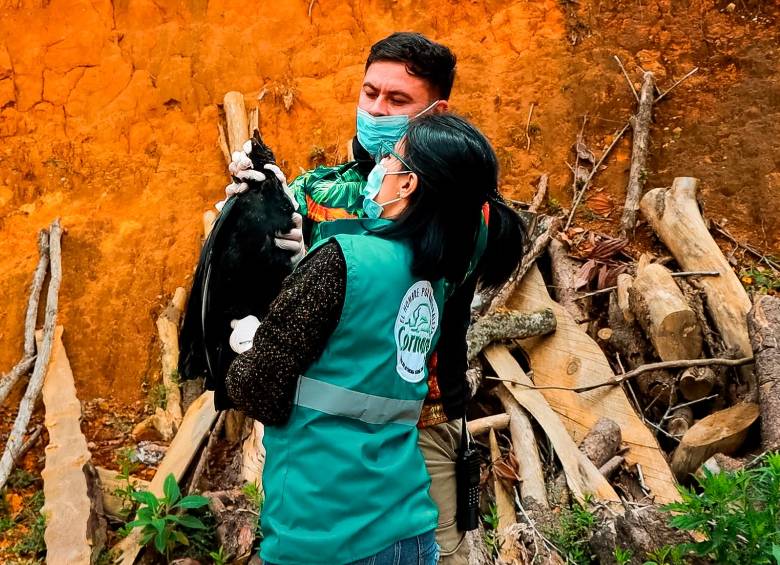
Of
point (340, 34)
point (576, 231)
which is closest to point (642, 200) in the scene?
point (576, 231)

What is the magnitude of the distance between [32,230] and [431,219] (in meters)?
4.73

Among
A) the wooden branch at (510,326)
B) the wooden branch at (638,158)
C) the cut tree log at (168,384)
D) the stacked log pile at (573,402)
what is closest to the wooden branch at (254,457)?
the stacked log pile at (573,402)

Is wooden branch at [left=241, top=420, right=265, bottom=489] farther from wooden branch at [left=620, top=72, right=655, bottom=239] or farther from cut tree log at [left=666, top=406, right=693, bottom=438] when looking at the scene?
wooden branch at [left=620, top=72, right=655, bottom=239]

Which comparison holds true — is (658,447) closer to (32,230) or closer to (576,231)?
(576,231)

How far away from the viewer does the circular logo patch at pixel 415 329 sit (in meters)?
1.67

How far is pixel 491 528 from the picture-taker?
149 inches

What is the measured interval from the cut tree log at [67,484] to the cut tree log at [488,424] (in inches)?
81.0

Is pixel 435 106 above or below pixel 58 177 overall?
above

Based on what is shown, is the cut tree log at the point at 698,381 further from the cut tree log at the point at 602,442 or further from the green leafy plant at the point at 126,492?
the green leafy plant at the point at 126,492

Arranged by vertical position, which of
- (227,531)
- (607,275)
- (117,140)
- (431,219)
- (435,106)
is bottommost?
(227,531)

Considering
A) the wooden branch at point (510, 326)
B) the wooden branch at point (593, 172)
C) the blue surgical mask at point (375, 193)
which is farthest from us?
the wooden branch at point (593, 172)

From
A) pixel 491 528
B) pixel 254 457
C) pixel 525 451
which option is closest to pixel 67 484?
pixel 254 457

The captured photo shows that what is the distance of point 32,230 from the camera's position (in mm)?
5543

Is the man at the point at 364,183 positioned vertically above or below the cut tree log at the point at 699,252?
above
